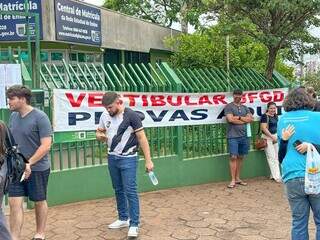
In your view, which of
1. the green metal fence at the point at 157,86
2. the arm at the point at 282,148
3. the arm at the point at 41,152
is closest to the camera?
the arm at the point at 282,148

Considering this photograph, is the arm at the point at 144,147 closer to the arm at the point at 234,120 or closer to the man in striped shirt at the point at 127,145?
the man in striped shirt at the point at 127,145

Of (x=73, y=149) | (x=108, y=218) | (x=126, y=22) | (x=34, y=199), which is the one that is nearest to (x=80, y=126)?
(x=73, y=149)

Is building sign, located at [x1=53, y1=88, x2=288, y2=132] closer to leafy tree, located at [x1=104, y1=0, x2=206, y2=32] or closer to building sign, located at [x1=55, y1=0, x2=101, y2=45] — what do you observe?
building sign, located at [x1=55, y1=0, x2=101, y2=45]

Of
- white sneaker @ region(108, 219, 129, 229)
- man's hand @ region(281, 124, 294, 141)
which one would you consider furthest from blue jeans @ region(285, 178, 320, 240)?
white sneaker @ region(108, 219, 129, 229)

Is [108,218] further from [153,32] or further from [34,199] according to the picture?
[153,32]

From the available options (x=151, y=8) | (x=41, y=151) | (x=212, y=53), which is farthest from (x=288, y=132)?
(x=151, y=8)

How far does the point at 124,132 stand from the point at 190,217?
164 cm

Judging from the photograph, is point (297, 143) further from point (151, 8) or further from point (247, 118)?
point (151, 8)

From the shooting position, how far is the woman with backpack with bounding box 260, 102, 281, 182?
8.63m

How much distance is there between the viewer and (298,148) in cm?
438

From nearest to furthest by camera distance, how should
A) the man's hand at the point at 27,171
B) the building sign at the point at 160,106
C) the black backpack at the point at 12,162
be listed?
the black backpack at the point at 12,162 < the man's hand at the point at 27,171 < the building sign at the point at 160,106

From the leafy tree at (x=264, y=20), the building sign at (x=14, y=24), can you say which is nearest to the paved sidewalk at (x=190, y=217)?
the leafy tree at (x=264, y=20)

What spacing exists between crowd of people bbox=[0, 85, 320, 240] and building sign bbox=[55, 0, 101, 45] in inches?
295

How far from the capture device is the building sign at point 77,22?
41.3ft
